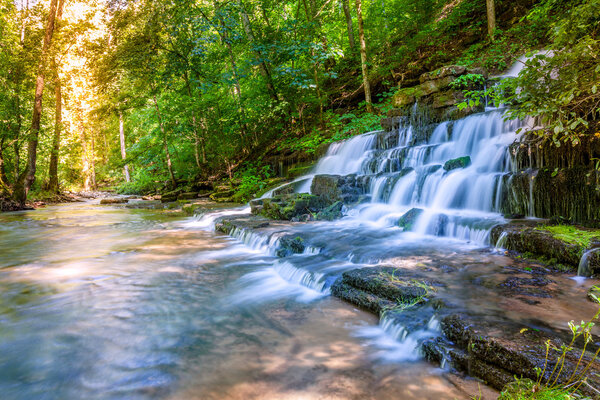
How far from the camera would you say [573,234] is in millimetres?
3639

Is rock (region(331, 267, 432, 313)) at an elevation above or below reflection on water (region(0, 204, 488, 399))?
above

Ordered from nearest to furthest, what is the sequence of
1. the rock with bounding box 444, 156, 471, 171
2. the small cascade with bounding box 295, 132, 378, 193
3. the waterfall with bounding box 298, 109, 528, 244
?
the waterfall with bounding box 298, 109, 528, 244 < the rock with bounding box 444, 156, 471, 171 < the small cascade with bounding box 295, 132, 378, 193

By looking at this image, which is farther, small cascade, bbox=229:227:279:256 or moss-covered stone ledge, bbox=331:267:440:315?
small cascade, bbox=229:227:279:256

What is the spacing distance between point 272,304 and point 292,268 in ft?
2.81

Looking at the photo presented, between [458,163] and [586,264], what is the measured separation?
11.9ft

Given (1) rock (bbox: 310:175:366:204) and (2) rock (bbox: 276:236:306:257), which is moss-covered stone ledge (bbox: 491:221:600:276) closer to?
(2) rock (bbox: 276:236:306:257)

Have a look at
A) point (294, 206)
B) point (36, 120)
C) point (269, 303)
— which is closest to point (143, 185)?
point (36, 120)

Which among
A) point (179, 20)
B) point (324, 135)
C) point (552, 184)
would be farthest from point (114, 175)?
point (552, 184)

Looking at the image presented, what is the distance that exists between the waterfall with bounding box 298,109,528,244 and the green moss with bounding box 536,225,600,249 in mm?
806

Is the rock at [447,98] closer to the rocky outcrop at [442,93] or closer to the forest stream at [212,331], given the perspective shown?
the rocky outcrop at [442,93]

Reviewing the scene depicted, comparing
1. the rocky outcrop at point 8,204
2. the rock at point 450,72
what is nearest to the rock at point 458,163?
→ the rock at point 450,72

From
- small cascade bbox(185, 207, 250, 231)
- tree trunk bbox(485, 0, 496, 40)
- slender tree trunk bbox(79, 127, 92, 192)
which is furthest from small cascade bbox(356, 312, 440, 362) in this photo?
slender tree trunk bbox(79, 127, 92, 192)

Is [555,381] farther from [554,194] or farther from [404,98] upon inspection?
[404,98]

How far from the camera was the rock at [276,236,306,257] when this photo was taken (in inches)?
200
